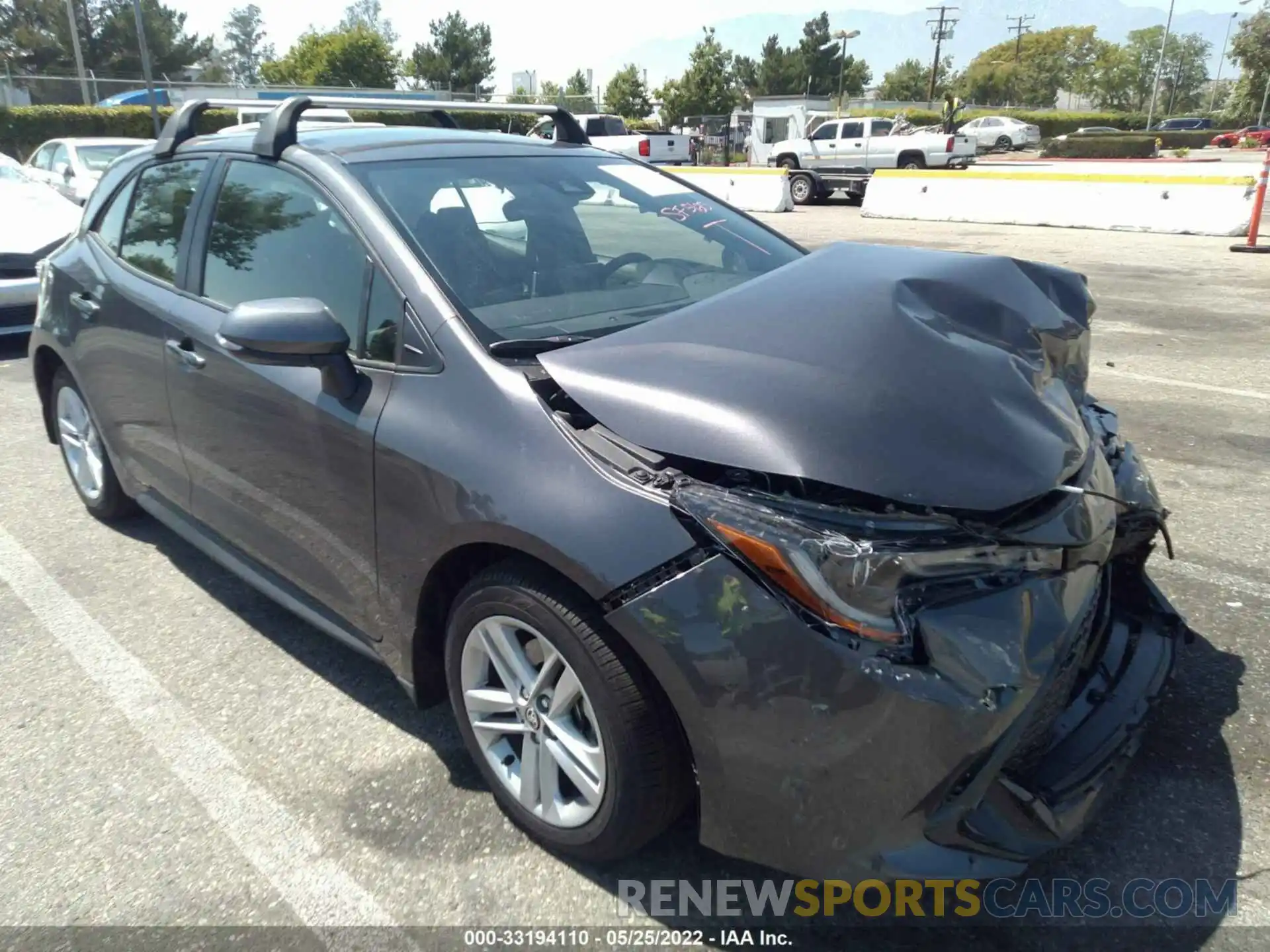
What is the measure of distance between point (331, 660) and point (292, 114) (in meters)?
1.87

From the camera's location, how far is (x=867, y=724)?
177 centimetres

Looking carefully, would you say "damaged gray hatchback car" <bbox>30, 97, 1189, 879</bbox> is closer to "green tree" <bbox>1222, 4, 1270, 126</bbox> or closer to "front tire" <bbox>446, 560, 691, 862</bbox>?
"front tire" <bbox>446, 560, 691, 862</bbox>

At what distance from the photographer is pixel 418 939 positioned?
216cm

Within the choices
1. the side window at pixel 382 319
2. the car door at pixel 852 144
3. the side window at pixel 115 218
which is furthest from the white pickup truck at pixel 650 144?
the side window at pixel 382 319

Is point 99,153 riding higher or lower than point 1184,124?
lower

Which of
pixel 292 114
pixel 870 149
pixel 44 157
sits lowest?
pixel 870 149

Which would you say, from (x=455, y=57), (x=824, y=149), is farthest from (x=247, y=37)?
(x=824, y=149)

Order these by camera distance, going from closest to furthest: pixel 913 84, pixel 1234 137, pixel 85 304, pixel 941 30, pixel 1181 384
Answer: pixel 85 304, pixel 1181 384, pixel 1234 137, pixel 941 30, pixel 913 84

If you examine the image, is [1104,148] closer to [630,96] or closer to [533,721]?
[630,96]

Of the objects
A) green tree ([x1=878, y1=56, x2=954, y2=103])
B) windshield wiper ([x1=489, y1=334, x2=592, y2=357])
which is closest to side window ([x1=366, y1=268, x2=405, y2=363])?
windshield wiper ([x1=489, y1=334, x2=592, y2=357])

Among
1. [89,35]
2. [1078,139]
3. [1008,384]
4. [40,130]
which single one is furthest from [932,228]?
[89,35]

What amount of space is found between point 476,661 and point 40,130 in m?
37.2

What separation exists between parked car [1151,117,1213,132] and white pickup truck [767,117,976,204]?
49304 millimetres

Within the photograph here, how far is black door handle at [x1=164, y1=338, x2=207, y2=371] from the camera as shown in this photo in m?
3.12
